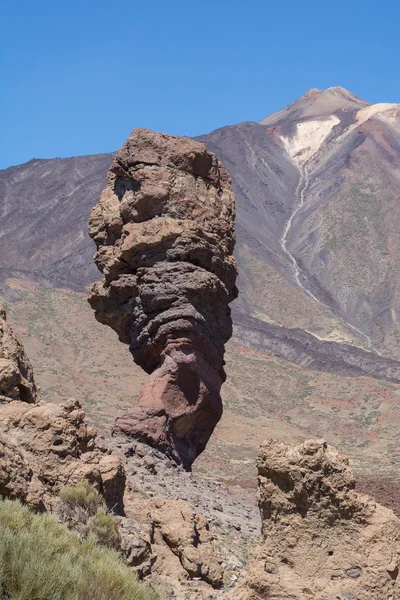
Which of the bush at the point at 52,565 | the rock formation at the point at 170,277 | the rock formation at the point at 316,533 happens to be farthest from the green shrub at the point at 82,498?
the rock formation at the point at 170,277

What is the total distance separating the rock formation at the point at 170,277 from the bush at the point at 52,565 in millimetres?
9412

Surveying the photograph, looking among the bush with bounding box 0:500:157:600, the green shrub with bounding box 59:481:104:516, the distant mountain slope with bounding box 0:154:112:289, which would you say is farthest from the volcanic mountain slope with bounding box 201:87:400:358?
the bush with bounding box 0:500:157:600

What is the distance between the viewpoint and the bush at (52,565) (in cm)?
505

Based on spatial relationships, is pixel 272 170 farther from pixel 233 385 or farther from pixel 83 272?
pixel 233 385

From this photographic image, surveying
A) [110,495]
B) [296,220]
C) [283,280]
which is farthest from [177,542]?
[296,220]

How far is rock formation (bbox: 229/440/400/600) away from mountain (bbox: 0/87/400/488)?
21682 millimetres

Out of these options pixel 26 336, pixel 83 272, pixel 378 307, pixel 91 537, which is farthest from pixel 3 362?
pixel 378 307

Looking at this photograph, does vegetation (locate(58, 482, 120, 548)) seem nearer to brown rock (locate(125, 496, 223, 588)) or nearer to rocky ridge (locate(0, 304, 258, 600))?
rocky ridge (locate(0, 304, 258, 600))

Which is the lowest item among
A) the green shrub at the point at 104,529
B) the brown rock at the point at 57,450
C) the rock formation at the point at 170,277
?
the green shrub at the point at 104,529

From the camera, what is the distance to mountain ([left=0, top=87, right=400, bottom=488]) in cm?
4516

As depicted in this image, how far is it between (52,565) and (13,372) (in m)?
5.64

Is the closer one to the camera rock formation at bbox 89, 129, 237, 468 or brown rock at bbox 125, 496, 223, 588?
brown rock at bbox 125, 496, 223, 588

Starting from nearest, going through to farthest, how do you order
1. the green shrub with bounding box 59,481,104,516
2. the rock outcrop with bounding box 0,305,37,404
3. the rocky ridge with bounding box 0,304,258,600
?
the rocky ridge with bounding box 0,304,258,600 → the green shrub with bounding box 59,481,104,516 → the rock outcrop with bounding box 0,305,37,404

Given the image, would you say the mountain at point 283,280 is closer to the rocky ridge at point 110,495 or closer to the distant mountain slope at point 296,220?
the distant mountain slope at point 296,220
